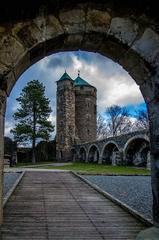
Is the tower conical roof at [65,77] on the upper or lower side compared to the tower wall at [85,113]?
upper

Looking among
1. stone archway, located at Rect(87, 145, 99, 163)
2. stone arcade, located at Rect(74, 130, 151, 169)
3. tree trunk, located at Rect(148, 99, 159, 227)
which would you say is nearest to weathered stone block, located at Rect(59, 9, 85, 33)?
tree trunk, located at Rect(148, 99, 159, 227)

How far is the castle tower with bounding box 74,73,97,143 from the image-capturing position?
47406 mm

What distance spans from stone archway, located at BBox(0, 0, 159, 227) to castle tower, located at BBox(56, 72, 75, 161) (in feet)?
131

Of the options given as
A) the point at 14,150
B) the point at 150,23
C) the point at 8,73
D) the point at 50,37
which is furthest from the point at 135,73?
the point at 14,150

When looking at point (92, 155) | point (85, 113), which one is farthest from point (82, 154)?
point (85, 113)

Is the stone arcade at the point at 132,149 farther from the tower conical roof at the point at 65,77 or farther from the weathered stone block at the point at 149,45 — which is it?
the weathered stone block at the point at 149,45

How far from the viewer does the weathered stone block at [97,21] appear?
→ 390cm

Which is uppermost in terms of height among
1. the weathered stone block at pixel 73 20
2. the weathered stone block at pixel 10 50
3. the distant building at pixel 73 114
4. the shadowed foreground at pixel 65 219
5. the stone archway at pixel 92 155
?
the distant building at pixel 73 114

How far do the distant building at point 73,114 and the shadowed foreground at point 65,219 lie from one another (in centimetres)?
3660

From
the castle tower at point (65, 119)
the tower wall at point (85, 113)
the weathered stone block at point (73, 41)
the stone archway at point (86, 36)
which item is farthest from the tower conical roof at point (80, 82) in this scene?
the stone archway at point (86, 36)

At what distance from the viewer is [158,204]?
12.8 feet

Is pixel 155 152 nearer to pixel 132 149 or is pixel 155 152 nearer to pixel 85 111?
pixel 132 149

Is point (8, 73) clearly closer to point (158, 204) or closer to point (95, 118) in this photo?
point (158, 204)

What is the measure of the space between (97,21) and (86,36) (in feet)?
0.71
